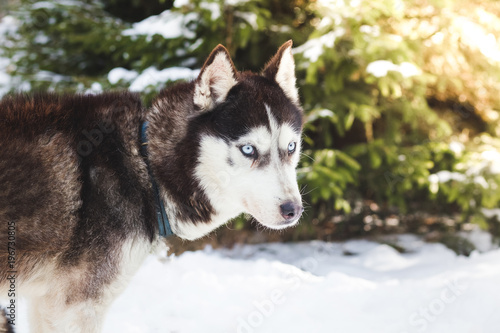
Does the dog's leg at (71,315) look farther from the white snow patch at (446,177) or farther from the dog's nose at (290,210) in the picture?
the white snow patch at (446,177)

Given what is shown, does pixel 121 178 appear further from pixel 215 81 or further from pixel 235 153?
pixel 215 81

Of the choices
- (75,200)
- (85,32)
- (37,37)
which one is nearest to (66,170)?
(75,200)

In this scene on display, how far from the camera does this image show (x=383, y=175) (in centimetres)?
557

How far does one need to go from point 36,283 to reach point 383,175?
4.41 metres

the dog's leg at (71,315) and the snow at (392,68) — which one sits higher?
the dog's leg at (71,315)

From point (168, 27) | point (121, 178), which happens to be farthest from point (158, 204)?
point (168, 27)

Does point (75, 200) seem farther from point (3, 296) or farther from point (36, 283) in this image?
point (3, 296)

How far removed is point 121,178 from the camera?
2391 mm

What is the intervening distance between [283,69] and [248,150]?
2.33 ft

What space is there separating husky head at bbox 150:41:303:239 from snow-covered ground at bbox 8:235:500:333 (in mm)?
1201

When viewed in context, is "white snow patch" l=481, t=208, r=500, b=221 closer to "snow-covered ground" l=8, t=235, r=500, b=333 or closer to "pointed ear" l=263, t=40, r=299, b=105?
"snow-covered ground" l=8, t=235, r=500, b=333

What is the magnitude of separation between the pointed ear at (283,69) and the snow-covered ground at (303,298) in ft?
5.97

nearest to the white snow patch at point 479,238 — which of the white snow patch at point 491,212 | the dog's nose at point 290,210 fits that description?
the white snow patch at point 491,212

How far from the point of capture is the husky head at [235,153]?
7.86ft
